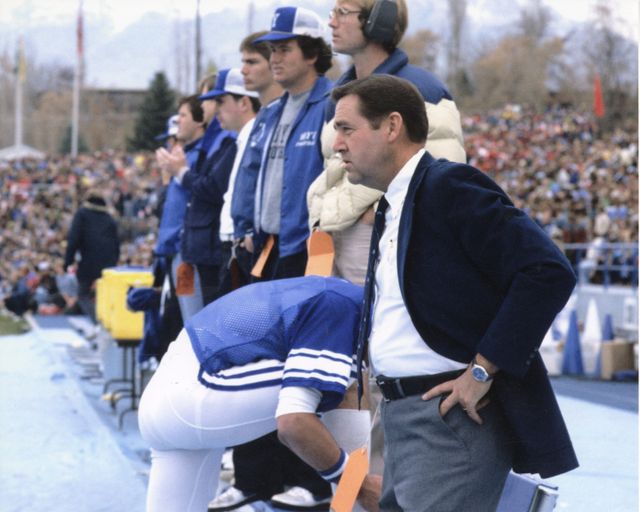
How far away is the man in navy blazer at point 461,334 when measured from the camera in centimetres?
254

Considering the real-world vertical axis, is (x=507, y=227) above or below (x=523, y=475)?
above

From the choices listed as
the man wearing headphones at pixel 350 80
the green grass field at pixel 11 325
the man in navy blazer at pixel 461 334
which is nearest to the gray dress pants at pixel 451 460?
the man in navy blazer at pixel 461 334

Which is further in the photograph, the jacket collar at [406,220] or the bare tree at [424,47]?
the bare tree at [424,47]

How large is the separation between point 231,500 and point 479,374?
242 centimetres

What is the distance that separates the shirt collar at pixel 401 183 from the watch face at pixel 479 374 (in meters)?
0.44

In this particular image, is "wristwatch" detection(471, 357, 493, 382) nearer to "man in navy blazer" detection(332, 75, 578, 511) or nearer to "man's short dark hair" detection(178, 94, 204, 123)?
"man in navy blazer" detection(332, 75, 578, 511)

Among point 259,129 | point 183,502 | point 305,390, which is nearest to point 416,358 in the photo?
point 305,390

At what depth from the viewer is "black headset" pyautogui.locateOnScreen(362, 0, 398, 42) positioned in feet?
13.9

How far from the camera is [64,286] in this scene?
774 inches

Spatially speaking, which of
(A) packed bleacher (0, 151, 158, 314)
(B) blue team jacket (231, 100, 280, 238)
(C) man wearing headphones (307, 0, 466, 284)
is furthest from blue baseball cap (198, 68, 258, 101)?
(A) packed bleacher (0, 151, 158, 314)

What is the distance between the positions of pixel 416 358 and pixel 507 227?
1.26 feet

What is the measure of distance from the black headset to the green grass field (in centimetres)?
1167

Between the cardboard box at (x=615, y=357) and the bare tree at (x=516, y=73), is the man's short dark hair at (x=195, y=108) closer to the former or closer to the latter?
the cardboard box at (x=615, y=357)

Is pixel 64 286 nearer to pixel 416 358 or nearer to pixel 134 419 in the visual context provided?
pixel 134 419
